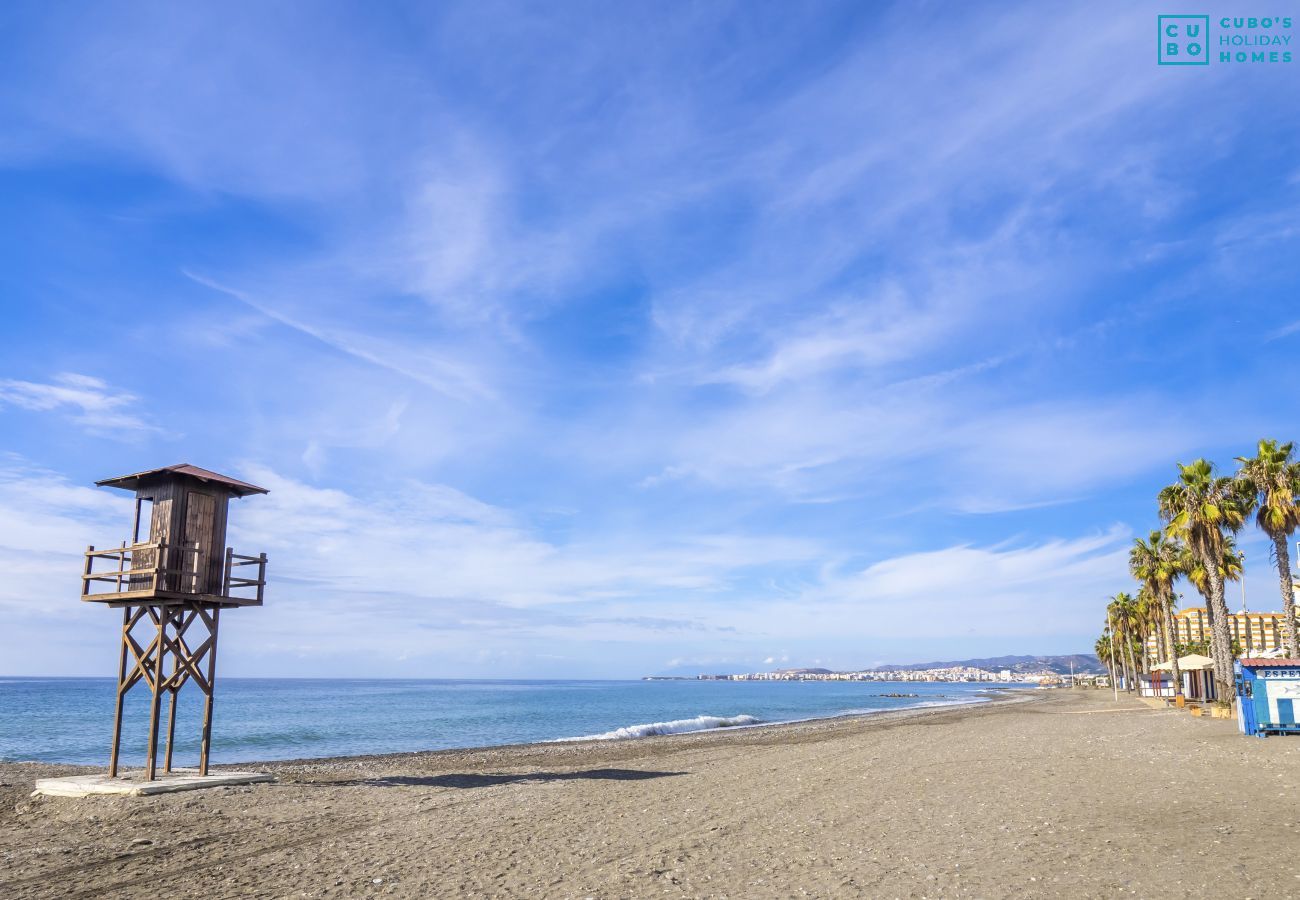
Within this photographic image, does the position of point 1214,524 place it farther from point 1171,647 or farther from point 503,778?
point 503,778

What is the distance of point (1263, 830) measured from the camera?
1141 centimetres

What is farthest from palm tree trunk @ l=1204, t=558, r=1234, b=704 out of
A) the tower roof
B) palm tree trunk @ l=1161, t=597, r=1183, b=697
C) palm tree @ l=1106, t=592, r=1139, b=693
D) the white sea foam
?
palm tree @ l=1106, t=592, r=1139, b=693

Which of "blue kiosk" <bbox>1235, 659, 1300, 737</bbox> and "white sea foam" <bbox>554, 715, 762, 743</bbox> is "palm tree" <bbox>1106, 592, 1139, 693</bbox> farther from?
"blue kiosk" <bbox>1235, 659, 1300, 737</bbox>

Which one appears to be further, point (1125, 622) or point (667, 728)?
point (1125, 622)

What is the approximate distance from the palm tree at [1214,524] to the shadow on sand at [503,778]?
1015 inches

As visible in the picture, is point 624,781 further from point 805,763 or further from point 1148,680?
point 1148,680

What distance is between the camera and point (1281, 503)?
102 ft

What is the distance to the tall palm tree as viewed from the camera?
5031 cm

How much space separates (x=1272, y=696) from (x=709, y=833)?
21.7 m

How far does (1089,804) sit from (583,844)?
27.3 ft

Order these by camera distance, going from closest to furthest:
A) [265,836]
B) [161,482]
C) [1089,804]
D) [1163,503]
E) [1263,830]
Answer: [1263,830], [265,836], [1089,804], [161,482], [1163,503]

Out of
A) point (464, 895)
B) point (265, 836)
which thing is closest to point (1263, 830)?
point (464, 895)

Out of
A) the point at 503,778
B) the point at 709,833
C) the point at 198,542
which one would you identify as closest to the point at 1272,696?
the point at 709,833

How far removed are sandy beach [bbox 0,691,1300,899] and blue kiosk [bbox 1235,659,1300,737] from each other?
13.3ft
